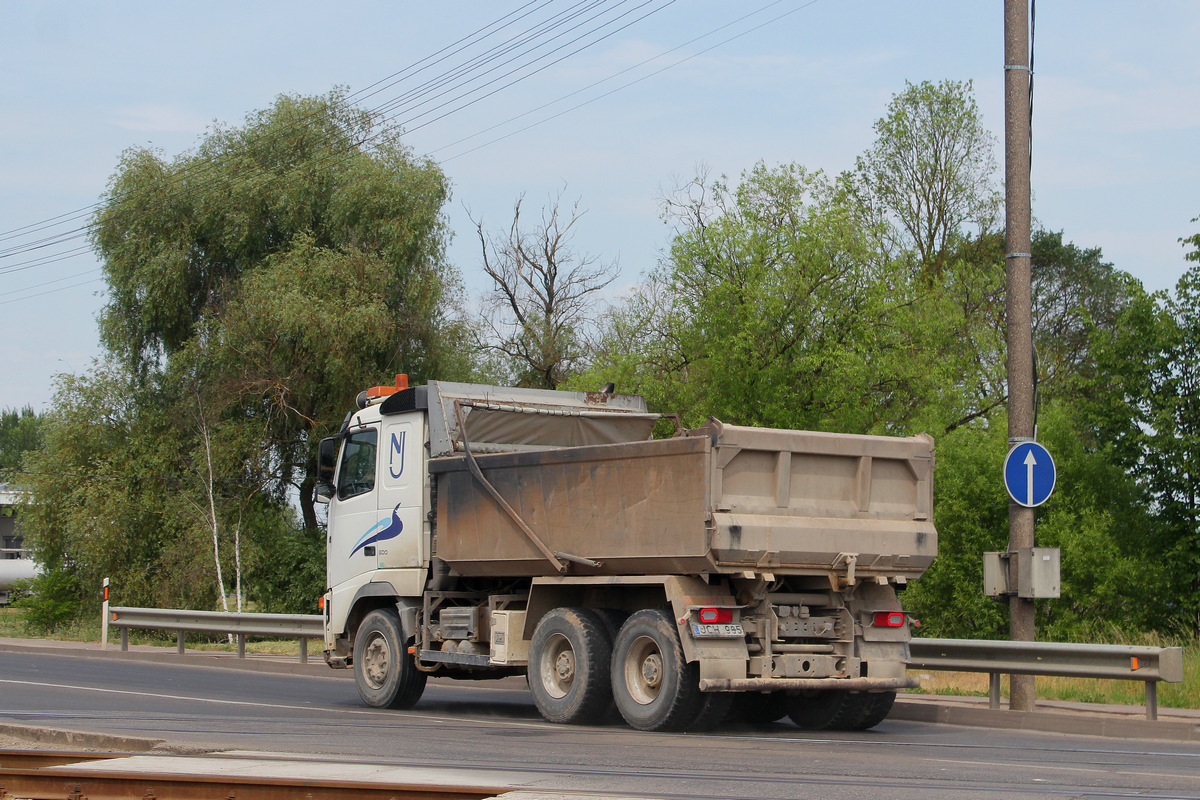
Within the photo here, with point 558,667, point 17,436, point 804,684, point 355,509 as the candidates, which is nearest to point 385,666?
point 355,509

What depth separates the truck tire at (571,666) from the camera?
37.9 ft

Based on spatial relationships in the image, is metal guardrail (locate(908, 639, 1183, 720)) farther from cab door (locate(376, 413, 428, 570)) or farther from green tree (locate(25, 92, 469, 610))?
green tree (locate(25, 92, 469, 610))

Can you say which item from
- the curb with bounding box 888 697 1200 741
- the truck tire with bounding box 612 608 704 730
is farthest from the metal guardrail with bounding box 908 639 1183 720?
the truck tire with bounding box 612 608 704 730

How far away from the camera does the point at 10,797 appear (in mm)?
7613

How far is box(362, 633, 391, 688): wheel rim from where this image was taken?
13.9 metres

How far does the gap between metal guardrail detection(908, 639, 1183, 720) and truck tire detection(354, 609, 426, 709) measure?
5161mm

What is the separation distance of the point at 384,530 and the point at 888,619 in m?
5.37

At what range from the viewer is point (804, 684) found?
36.0 ft

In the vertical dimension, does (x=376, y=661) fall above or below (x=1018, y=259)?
below

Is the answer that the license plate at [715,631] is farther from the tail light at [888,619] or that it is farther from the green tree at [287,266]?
the green tree at [287,266]

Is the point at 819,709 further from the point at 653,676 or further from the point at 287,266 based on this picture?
the point at 287,266

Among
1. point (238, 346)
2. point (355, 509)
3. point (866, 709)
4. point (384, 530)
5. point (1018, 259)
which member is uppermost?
point (238, 346)

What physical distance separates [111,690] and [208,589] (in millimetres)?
15752

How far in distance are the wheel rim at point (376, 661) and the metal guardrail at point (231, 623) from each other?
4.09 metres
